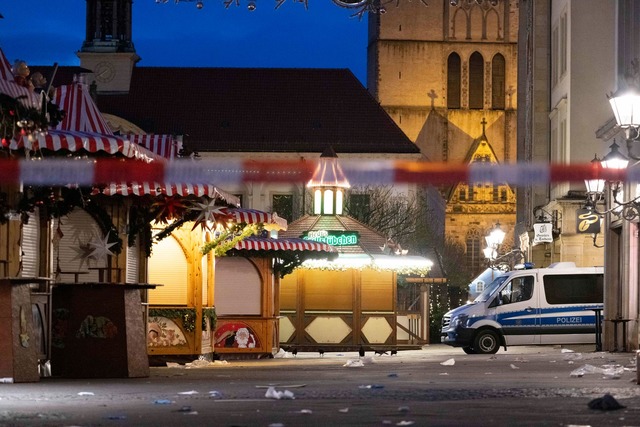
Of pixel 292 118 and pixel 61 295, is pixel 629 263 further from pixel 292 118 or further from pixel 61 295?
pixel 292 118

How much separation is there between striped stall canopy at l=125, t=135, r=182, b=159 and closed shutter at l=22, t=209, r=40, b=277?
19.3 feet

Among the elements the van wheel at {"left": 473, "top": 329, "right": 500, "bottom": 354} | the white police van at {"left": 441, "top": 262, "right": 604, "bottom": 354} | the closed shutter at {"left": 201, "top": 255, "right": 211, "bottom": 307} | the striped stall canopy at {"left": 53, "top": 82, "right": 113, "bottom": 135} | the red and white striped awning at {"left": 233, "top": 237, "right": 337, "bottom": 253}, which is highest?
the striped stall canopy at {"left": 53, "top": 82, "right": 113, "bottom": 135}

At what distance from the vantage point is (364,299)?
38.5 m

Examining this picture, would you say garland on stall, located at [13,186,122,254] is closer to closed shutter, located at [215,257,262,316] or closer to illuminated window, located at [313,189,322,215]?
closed shutter, located at [215,257,262,316]

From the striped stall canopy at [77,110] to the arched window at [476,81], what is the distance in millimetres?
108541

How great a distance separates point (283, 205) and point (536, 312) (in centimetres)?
5353

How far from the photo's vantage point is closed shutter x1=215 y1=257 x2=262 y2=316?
114 feet

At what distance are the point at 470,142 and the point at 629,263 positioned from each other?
9679 centimetres

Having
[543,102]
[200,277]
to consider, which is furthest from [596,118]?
[200,277]

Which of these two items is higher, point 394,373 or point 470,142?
point 470,142

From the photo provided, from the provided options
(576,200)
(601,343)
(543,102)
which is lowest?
(601,343)

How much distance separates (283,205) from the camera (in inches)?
3632

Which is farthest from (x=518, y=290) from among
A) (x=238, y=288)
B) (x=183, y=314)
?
(x=183, y=314)

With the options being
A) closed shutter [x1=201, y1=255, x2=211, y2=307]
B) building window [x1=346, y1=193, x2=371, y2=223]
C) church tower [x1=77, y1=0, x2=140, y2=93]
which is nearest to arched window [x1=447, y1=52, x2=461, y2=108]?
church tower [x1=77, y1=0, x2=140, y2=93]
